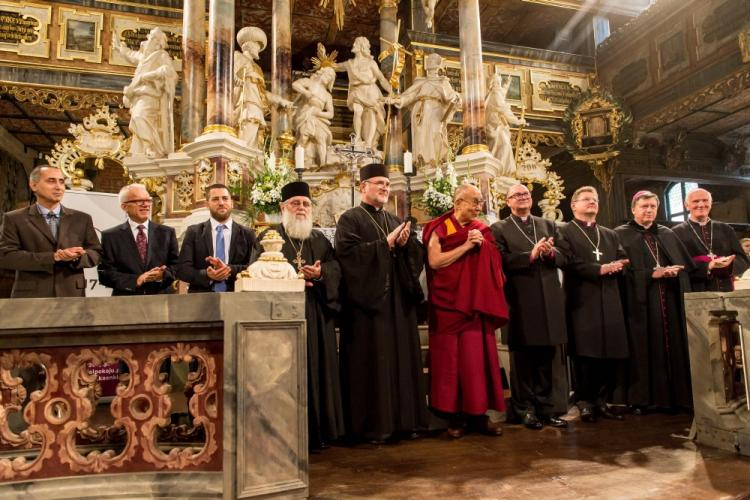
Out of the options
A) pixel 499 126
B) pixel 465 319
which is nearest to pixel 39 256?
pixel 465 319

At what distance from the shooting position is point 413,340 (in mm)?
3305

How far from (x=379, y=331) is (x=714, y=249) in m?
2.80

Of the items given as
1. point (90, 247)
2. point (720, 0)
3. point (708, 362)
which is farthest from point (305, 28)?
point (708, 362)

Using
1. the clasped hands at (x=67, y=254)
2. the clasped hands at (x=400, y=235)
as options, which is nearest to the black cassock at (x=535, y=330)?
the clasped hands at (x=400, y=235)

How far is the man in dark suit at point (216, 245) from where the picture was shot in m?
3.43

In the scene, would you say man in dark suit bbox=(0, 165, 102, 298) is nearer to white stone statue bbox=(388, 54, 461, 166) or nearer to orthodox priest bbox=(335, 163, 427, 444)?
orthodox priest bbox=(335, 163, 427, 444)

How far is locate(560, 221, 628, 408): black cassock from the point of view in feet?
12.2

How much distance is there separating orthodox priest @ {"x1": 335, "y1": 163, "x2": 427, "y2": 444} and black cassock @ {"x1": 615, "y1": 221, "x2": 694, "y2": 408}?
68.5 inches

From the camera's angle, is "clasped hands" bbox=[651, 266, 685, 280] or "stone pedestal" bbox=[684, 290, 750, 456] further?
"clasped hands" bbox=[651, 266, 685, 280]

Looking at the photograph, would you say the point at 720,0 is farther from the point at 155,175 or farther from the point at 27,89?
the point at 27,89

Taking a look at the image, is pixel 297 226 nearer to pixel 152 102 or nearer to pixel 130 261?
pixel 130 261

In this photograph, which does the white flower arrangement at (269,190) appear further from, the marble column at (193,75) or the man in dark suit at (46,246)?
the man in dark suit at (46,246)

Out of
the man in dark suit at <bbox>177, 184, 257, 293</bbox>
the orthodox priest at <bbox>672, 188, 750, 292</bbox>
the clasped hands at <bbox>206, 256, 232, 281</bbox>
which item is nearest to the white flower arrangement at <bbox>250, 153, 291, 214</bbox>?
the man in dark suit at <bbox>177, 184, 257, 293</bbox>

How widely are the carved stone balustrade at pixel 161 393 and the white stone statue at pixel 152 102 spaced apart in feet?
17.9
